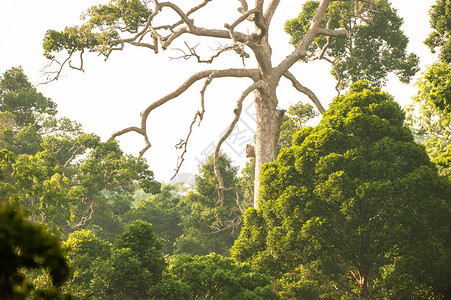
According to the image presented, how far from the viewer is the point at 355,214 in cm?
985

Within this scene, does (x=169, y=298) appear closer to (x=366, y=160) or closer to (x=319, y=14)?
(x=366, y=160)

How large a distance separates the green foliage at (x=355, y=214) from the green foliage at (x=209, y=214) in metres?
13.5

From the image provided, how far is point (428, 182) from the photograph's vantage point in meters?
9.86

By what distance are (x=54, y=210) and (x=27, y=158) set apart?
1.90m

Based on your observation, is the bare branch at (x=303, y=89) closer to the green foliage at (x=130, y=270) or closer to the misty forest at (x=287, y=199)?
the misty forest at (x=287, y=199)

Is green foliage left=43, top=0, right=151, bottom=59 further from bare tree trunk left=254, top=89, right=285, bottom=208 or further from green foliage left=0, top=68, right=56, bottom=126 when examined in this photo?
green foliage left=0, top=68, right=56, bottom=126

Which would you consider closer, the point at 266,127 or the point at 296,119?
the point at 266,127

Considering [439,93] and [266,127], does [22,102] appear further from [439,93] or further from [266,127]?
[439,93]

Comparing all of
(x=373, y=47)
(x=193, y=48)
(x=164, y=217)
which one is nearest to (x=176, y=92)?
(x=193, y=48)

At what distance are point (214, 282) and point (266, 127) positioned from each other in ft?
22.0

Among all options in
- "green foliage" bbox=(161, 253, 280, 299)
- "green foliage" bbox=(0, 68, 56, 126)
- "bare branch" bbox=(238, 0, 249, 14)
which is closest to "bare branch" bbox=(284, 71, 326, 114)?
"bare branch" bbox=(238, 0, 249, 14)

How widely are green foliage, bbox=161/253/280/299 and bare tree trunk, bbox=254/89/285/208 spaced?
5.25 m

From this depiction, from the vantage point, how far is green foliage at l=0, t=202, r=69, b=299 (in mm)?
2170

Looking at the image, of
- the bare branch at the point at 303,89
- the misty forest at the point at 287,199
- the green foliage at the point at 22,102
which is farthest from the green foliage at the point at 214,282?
the green foliage at the point at 22,102
